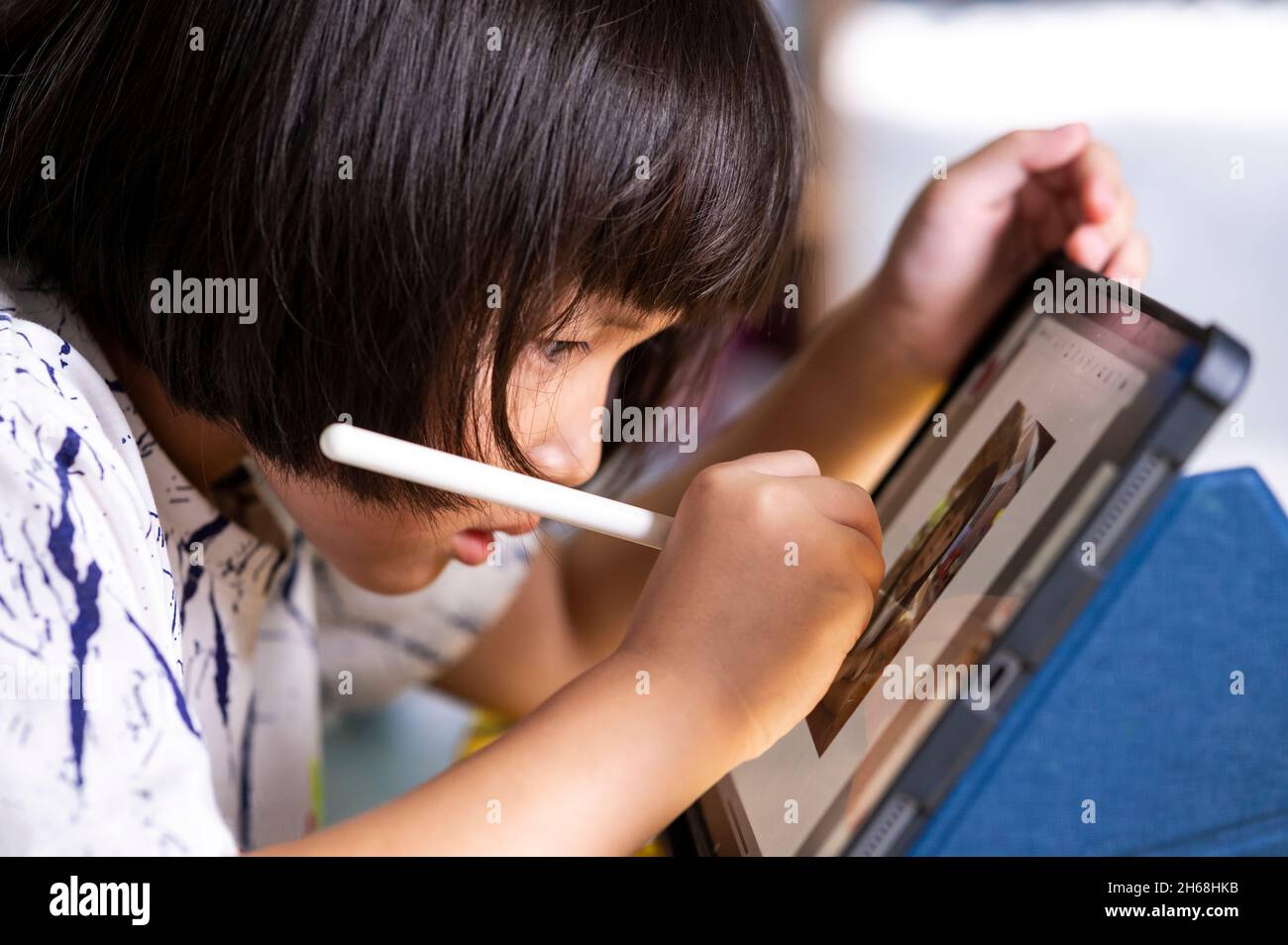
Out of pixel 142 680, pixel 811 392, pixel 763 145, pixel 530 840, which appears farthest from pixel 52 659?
pixel 811 392

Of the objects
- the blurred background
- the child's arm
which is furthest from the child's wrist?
the blurred background

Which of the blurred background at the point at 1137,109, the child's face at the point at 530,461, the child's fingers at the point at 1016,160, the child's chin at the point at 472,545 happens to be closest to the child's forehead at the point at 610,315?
the child's face at the point at 530,461

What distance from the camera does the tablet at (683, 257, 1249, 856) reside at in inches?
10.3

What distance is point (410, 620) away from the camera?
67cm

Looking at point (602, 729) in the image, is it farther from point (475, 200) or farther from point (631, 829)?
point (475, 200)

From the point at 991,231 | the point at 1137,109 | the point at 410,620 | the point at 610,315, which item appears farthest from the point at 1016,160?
the point at 1137,109

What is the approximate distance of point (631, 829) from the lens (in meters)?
0.31

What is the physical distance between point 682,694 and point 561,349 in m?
0.14

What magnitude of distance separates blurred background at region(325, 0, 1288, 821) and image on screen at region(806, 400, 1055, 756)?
102 cm

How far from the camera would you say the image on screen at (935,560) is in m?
0.32

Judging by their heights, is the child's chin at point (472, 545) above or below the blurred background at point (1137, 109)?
below

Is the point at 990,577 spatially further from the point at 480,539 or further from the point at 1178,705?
the point at 480,539

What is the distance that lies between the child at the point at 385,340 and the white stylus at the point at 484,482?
0.02 meters

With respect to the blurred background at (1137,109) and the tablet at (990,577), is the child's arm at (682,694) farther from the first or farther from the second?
the blurred background at (1137,109)
